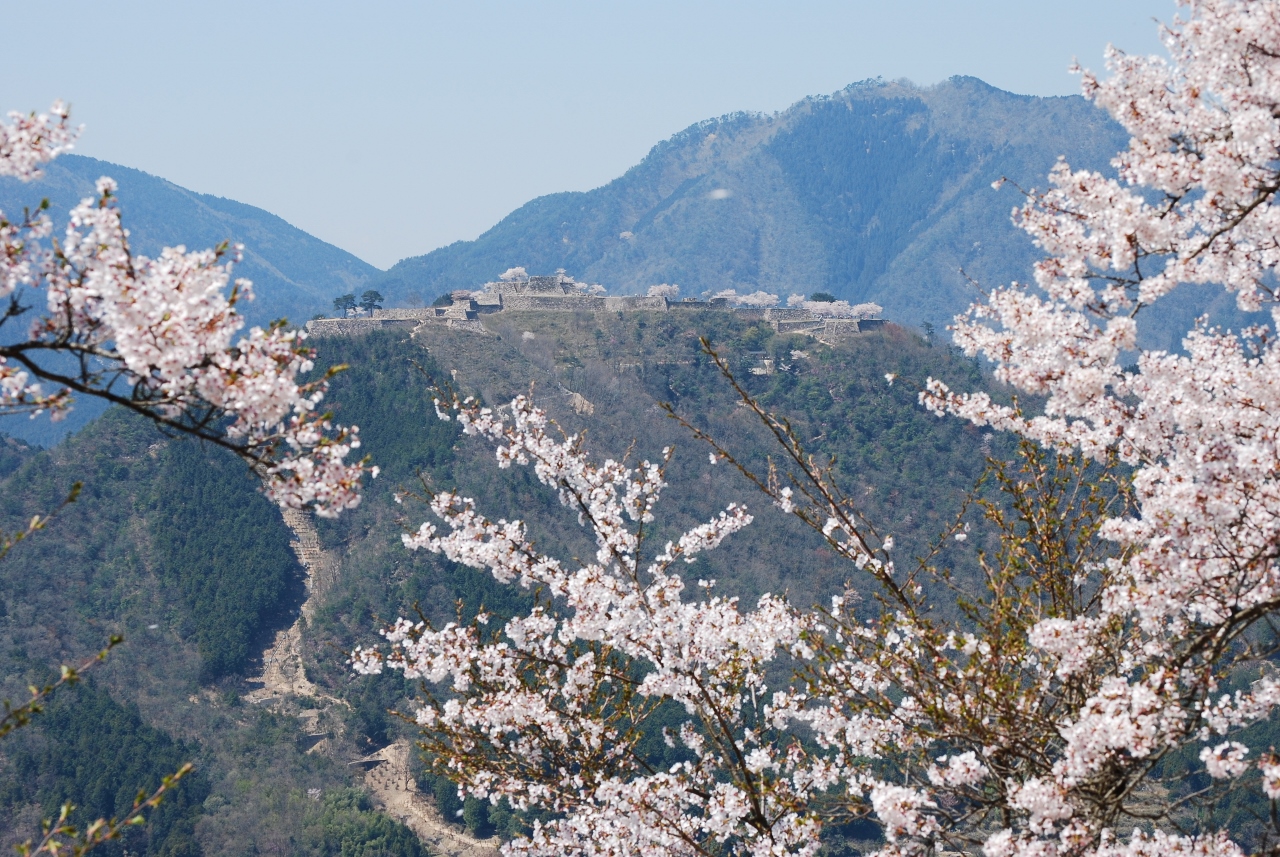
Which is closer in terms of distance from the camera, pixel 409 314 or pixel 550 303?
pixel 409 314

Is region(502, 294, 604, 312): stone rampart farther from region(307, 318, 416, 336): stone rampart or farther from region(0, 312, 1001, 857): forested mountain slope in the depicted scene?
region(307, 318, 416, 336): stone rampart

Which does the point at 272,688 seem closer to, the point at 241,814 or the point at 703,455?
the point at 241,814

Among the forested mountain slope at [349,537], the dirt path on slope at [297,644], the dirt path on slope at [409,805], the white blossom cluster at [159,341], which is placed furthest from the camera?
the dirt path on slope at [297,644]

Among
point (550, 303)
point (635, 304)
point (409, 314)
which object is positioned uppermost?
point (550, 303)

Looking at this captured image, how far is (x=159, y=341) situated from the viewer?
10.4ft

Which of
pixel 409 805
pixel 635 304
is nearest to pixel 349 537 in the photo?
pixel 409 805

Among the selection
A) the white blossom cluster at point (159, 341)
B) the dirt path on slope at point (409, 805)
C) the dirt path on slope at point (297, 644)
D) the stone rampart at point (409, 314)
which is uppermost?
the stone rampart at point (409, 314)

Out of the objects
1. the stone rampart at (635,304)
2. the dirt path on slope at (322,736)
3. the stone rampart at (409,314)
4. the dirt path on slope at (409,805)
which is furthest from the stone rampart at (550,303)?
the dirt path on slope at (409,805)

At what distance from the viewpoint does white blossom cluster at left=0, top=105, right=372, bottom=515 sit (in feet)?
10.4

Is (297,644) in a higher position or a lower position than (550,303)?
lower

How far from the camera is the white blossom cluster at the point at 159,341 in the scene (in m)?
3.16

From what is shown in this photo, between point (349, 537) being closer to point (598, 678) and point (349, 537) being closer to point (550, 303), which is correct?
point (550, 303)

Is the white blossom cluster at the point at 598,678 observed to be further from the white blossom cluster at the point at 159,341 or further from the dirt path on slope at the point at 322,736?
the dirt path on slope at the point at 322,736

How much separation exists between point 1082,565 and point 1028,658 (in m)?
0.61
